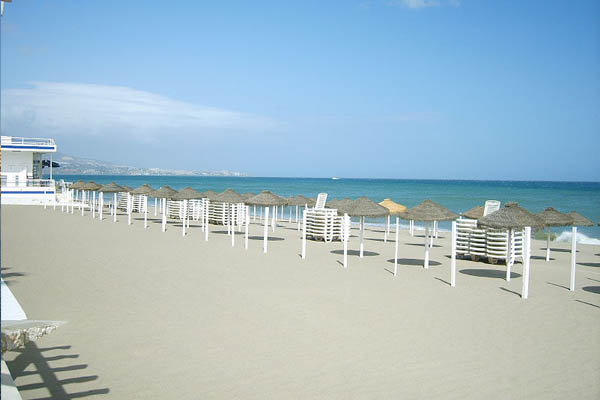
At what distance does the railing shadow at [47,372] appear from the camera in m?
4.34

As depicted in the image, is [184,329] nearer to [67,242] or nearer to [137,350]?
[137,350]

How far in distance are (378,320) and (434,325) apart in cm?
70

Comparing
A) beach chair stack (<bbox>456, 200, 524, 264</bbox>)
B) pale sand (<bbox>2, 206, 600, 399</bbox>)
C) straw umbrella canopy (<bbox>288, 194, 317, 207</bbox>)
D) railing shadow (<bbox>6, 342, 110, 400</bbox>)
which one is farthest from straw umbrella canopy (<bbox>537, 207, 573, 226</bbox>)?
straw umbrella canopy (<bbox>288, 194, 317, 207</bbox>)

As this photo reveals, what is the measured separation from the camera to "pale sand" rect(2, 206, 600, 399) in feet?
15.5

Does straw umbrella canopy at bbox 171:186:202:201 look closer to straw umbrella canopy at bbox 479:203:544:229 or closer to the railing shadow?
straw umbrella canopy at bbox 479:203:544:229

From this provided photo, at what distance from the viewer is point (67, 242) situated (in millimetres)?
13938

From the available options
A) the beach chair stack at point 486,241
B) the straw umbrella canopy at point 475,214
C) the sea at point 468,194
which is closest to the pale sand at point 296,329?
the beach chair stack at point 486,241

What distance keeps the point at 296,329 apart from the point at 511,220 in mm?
4567

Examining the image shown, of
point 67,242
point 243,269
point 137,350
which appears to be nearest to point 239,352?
point 137,350

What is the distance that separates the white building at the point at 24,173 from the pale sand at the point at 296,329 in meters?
20.8

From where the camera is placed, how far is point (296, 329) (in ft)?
20.9

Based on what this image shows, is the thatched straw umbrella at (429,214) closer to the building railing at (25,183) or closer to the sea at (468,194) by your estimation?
the sea at (468,194)

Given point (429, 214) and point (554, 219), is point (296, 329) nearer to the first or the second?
point (429, 214)

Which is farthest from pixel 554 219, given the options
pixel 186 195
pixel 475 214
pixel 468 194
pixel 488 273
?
pixel 468 194
